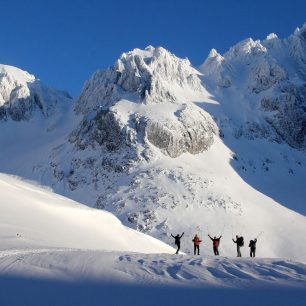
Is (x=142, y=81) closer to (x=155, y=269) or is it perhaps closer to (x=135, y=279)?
(x=155, y=269)

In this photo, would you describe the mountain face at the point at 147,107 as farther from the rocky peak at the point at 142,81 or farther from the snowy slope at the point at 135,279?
the snowy slope at the point at 135,279

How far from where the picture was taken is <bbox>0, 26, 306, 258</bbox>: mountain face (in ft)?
243

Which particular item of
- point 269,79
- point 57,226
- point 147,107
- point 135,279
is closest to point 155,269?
point 135,279

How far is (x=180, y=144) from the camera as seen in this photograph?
3573 inches

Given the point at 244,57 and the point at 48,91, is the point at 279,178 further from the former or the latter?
the point at 48,91

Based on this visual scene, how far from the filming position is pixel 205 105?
110m

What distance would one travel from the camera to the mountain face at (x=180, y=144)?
74.0 meters

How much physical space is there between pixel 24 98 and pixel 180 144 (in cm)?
5108

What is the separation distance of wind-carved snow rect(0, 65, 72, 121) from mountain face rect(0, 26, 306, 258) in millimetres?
393

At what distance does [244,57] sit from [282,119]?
34.2m

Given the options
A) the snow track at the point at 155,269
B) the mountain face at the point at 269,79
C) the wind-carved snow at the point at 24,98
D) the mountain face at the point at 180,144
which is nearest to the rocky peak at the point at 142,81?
the mountain face at the point at 180,144

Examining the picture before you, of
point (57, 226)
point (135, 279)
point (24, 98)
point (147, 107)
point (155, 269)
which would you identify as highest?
point (24, 98)

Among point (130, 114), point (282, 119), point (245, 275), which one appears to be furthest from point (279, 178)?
point (245, 275)

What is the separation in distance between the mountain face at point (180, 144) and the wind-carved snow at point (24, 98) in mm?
393
